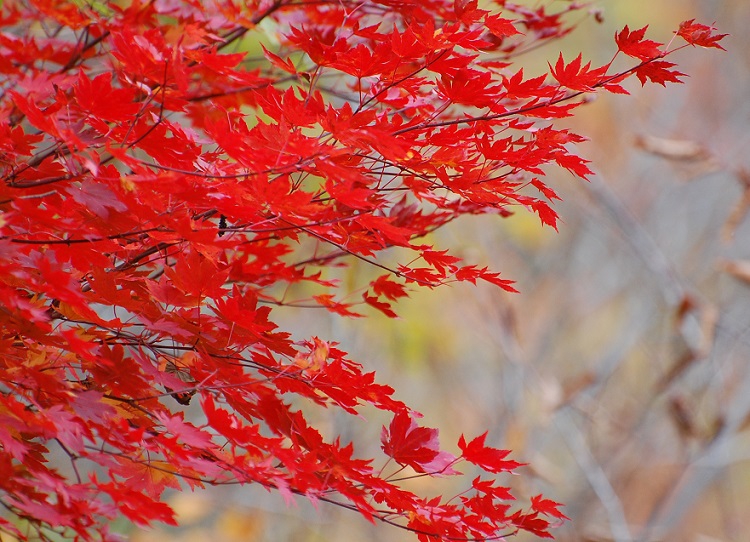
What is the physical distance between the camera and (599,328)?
5.25 meters

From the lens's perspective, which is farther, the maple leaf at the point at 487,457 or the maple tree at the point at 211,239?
the maple leaf at the point at 487,457

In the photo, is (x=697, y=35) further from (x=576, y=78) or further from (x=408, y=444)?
(x=408, y=444)

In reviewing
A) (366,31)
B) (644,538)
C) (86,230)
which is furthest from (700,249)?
(86,230)

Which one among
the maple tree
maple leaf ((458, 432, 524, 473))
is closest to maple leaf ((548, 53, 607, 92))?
the maple tree

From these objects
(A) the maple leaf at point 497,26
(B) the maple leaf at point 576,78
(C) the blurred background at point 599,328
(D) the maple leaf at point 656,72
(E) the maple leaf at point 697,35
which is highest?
(C) the blurred background at point 599,328

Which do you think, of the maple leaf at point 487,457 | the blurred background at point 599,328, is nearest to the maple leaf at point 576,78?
the maple leaf at point 487,457

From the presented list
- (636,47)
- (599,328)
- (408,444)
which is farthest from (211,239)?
(599,328)

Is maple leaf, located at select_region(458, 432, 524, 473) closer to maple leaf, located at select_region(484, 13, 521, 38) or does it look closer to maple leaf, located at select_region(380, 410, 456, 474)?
maple leaf, located at select_region(380, 410, 456, 474)

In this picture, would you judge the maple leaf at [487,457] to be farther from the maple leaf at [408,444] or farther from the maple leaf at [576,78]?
the maple leaf at [576,78]

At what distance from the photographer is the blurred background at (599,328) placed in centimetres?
313

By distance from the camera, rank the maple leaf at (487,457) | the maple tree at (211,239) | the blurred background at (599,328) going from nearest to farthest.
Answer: the maple tree at (211,239) < the maple leaf at (487,457) < the blurred background at (599,328)

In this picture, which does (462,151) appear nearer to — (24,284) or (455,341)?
(24,284)

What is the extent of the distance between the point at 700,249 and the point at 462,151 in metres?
3.73

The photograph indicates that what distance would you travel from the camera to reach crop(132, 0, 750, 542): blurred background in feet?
10.3
